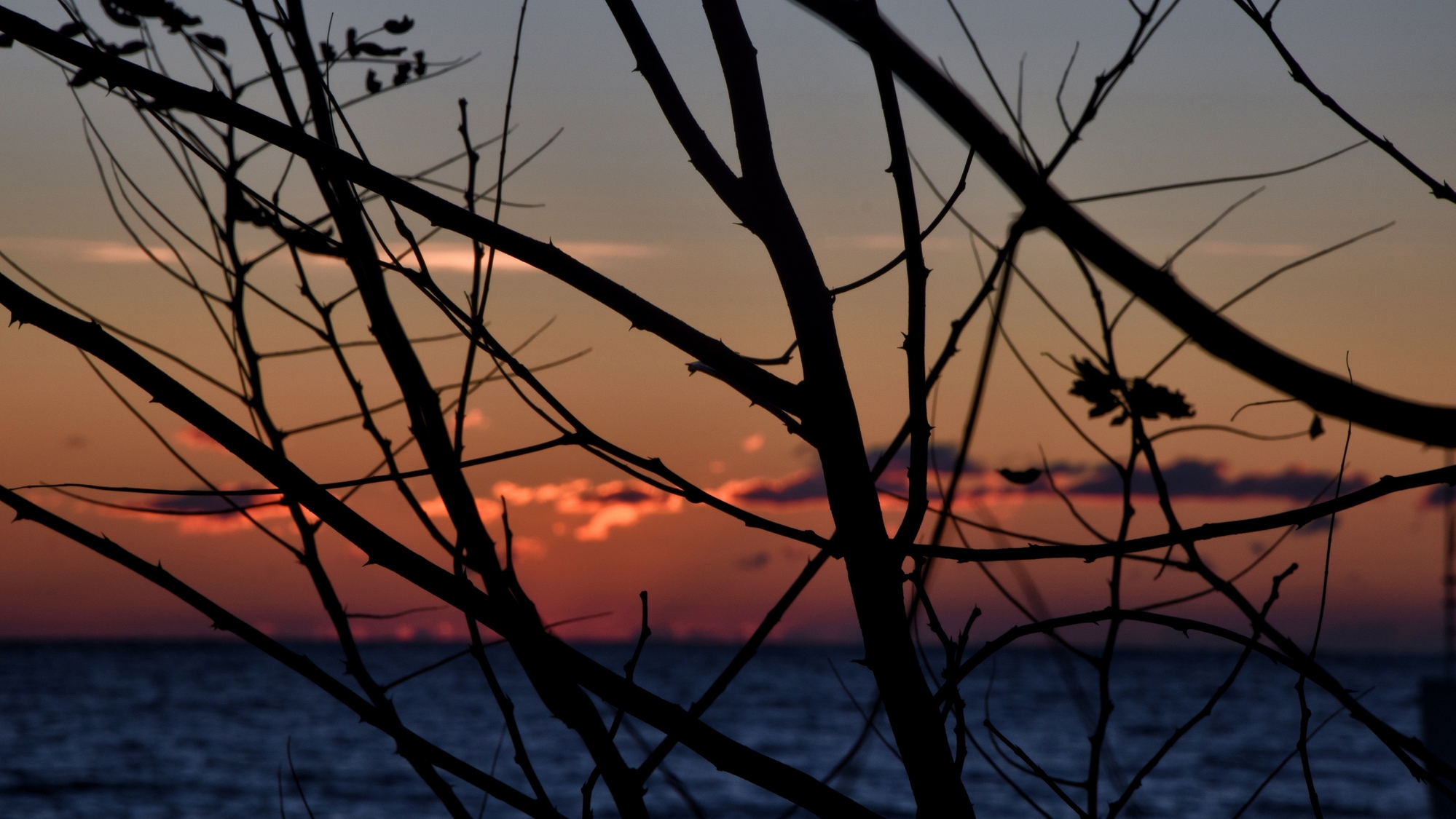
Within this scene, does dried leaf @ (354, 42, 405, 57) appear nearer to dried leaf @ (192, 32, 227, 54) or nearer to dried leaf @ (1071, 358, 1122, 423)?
dried leaf @ (192, 32, 227, 54)

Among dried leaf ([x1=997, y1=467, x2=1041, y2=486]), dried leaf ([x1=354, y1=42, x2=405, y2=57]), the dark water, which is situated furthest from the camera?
the dark water

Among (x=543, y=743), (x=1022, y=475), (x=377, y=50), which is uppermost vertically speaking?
(x=377, y=50)

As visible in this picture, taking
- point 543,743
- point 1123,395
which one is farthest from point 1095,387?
point 543,743

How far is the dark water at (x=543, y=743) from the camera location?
28.5m

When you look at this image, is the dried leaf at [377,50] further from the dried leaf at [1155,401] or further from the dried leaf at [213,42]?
the dried leaf at [1155,401]

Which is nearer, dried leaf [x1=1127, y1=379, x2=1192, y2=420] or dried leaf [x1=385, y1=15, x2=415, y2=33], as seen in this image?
dried leaf [x1=1127, y1=379, x2=1192, y2=420]

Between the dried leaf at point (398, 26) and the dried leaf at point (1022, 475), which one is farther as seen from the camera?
the dried leaf at point (398, 26)

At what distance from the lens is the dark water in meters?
28.5

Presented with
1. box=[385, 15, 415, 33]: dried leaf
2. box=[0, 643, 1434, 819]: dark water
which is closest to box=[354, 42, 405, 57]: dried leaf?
box=[385, 15, 415, 33]: dried leaf

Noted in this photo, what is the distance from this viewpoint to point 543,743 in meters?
38.5

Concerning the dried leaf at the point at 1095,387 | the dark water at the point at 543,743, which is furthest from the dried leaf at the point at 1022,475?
the dark water at the point at 543,743

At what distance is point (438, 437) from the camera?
1513mm

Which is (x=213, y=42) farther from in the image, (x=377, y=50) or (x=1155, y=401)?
(x=1155, y=401)

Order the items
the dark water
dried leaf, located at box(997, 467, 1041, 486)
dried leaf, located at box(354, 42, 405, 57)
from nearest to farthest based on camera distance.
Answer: dried leaf, located at box(997, 467, 1041, 486) < dried leaf, located at box(354, 42, 405, 57) < the dark water
